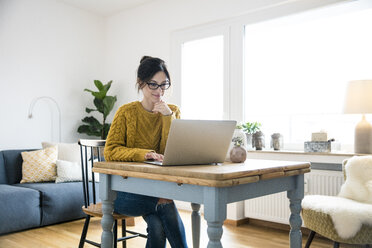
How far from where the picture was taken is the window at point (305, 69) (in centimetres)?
300

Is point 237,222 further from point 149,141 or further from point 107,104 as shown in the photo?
point 107,104

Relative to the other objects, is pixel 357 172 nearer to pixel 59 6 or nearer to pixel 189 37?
pixel 189 37

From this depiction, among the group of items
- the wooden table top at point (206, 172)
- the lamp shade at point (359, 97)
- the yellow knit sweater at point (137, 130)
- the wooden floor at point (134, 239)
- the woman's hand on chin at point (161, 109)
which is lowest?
the wooden floor at point (134, 239)

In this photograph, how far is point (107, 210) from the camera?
5.39ft

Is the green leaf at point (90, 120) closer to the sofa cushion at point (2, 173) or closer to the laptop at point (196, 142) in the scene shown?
the sofa cushion at point (2, 173)

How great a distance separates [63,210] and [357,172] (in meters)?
2.55

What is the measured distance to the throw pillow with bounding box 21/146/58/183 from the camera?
11.7 feet

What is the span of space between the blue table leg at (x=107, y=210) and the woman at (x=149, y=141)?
0.11 metres

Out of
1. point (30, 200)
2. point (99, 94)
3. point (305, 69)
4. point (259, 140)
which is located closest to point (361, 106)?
point (305, 69)

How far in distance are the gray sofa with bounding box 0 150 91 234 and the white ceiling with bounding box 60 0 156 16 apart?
6.76 ft

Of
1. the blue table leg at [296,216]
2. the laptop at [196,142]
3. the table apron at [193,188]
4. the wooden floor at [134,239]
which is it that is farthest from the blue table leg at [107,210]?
the wooden floor at [134,239]

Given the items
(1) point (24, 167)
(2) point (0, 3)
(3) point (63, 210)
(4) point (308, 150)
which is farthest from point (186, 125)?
(2) point (0, 3)

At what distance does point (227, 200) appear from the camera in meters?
1.26

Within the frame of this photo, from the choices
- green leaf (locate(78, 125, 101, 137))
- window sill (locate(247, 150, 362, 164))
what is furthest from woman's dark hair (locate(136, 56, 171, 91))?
green leaf (locate(78, 125, 101, 137))
